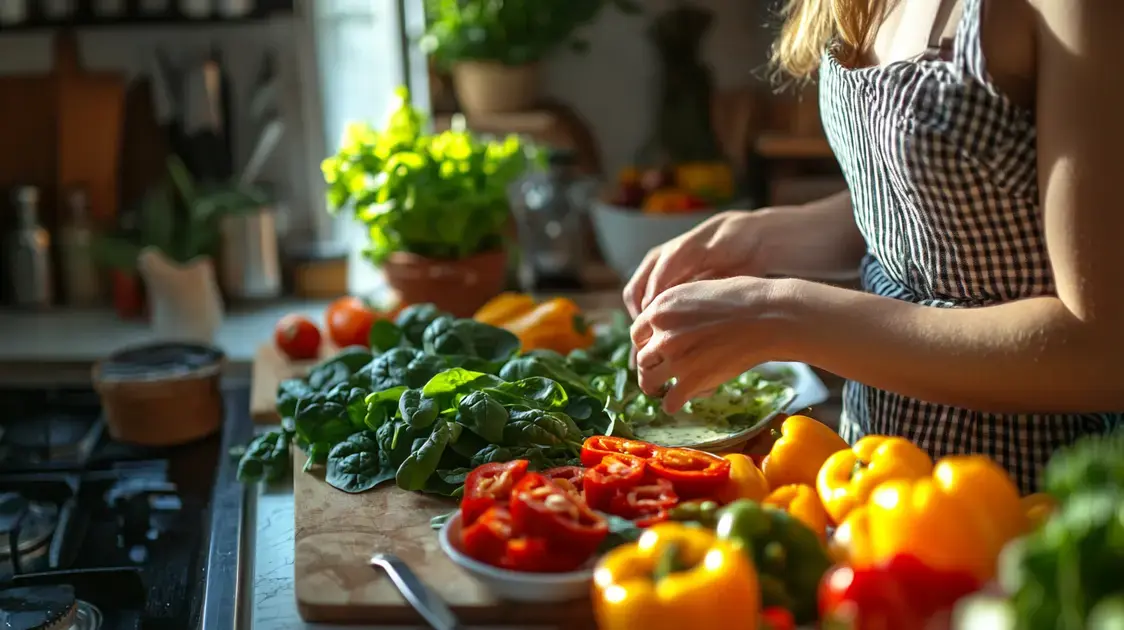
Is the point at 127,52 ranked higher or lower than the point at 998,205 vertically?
higher

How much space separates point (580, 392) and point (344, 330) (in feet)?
2.05

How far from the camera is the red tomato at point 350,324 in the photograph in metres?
1.79

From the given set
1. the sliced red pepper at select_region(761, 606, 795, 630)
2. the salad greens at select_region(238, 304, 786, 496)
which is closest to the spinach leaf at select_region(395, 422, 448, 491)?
the salad greens at select_region(238, 304, 786, 496)

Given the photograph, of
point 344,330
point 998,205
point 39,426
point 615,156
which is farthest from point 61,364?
point 998,205

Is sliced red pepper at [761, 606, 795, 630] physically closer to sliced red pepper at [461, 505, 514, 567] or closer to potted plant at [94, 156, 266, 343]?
sliced red pepper at [461, 505, 514, 567]

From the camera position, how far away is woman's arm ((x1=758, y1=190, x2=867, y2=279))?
4.55ft

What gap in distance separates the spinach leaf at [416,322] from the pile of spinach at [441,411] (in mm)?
27

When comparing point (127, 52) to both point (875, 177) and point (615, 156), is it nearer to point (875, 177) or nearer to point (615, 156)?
→ point (615, 156)

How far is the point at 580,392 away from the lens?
129 centimetres

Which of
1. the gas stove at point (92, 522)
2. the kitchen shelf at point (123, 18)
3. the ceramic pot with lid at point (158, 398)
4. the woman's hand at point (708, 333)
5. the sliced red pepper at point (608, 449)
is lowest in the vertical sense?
the gas stove at point (92, 522)

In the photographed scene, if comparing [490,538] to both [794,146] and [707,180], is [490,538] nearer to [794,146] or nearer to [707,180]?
[707,180]

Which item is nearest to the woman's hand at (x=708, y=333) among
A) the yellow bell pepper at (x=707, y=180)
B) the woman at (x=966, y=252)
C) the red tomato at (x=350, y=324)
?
the woman at (x=966, y=252)

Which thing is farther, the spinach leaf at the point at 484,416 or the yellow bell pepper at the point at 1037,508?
the spinach leaf at the point at 484,416

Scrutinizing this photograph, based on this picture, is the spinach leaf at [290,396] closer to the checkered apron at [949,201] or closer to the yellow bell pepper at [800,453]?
the yellow bell pepper at [800,453]
